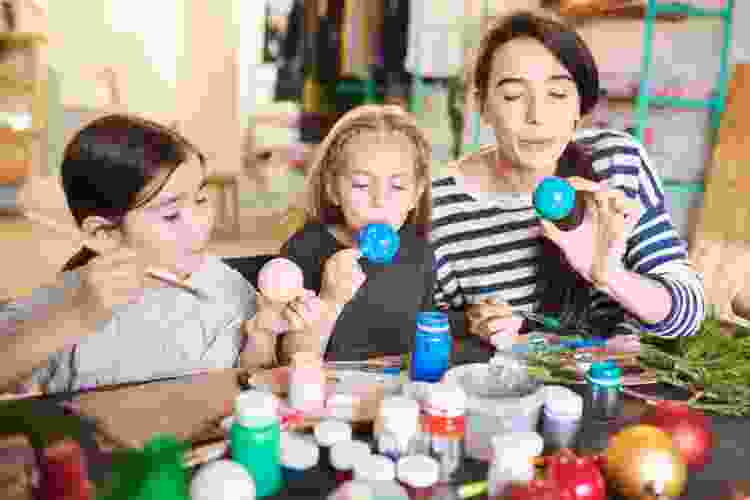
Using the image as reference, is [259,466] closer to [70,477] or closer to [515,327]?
[70,477]

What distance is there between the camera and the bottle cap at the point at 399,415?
2.88ft

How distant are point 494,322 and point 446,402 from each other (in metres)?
0.47

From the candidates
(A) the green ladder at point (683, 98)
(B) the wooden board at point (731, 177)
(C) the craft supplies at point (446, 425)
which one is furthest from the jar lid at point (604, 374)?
(A) the green ladder at point (683, 98)

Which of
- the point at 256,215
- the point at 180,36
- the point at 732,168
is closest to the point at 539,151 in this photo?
the point at 732,168

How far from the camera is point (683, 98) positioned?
3564 millimetres

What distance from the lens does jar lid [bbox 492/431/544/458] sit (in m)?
0.81

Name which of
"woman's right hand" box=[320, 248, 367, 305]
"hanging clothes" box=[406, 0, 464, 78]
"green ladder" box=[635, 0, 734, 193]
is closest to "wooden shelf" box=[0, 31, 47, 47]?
"hanging clothes" box=[406, 0, 464, 78]

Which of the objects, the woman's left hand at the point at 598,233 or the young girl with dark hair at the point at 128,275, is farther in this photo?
the woman's left hand at the point at 598,233

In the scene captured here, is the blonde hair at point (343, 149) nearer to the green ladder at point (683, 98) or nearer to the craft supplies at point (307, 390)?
the craft supplies at point (307, 390)

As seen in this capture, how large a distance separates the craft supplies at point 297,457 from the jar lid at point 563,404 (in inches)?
11.9

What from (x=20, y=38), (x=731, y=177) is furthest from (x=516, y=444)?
(x=20, y=38)

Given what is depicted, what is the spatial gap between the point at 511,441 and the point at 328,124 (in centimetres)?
357

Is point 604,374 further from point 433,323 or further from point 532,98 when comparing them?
point 532,98

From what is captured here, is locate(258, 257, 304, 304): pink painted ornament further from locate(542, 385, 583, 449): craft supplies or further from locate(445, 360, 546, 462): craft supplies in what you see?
locate(542, 385, 583, 449): craft supplies
